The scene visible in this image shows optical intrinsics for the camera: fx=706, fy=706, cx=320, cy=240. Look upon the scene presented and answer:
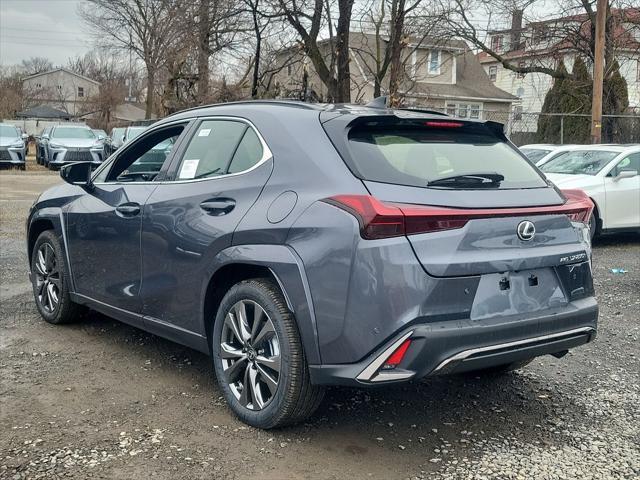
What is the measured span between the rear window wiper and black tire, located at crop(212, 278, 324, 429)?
95cm

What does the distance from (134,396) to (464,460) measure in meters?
1.91

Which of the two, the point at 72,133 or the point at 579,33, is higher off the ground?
the point at 579,33

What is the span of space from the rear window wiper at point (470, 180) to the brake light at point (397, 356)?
76 centimetres

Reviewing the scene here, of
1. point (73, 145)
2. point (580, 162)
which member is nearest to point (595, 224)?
point (580, 162)

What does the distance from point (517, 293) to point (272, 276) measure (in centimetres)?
120

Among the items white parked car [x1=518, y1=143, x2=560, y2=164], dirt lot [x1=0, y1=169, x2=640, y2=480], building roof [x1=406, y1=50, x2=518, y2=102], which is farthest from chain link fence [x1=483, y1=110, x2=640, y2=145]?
dirt lot [x1=0, y1=169, x2=640, y2=480]

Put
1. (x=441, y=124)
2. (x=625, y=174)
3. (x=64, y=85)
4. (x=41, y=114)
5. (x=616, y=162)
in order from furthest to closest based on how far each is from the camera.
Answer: (x=64, y=85)
(x=41, y=114)
(x=616, y=162)
(x=625, y=174)
(x=441, y=124)

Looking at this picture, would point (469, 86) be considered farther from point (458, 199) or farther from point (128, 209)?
point (458, 199)

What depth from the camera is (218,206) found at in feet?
12.5

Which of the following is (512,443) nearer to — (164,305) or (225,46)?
(164,305)

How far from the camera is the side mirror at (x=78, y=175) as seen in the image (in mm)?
5055

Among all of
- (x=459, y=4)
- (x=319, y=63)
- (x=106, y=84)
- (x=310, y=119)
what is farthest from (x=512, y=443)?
(x=106, y=84)

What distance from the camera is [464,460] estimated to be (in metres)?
3.38

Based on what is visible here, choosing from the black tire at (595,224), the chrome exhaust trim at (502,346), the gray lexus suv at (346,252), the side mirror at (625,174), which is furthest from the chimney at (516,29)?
the chrome exhaust trim at (502,346)
